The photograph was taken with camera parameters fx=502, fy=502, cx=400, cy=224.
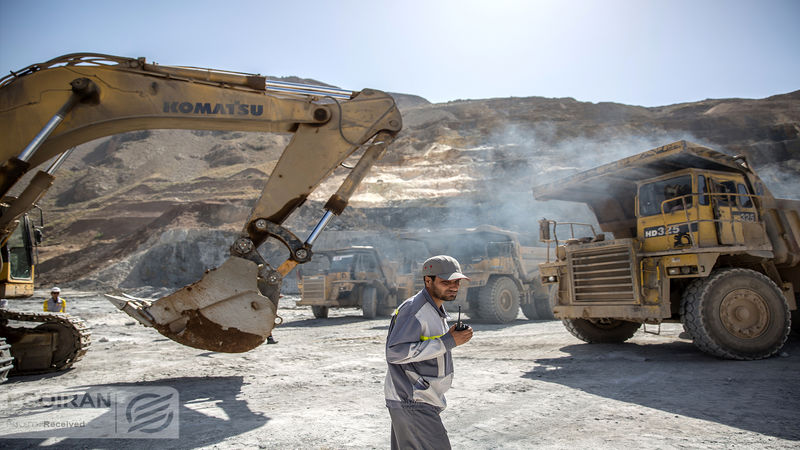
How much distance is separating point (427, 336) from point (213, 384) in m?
4.75

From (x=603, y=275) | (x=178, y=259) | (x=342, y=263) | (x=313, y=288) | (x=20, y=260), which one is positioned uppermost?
(x=178, y=259)

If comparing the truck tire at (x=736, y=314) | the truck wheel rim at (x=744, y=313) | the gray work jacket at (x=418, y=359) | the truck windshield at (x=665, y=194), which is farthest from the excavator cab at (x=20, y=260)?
the truck wheel rim at (x=744, y=313)

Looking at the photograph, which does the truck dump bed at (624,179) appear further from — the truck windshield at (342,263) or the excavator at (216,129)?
the truck windshield at (342,263)

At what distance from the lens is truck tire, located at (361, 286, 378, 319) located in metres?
15.5

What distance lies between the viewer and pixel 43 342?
727cm

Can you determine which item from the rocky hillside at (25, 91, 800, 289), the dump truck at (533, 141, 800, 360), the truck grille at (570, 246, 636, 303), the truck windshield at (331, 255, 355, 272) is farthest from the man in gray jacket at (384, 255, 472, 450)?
the rocky hillside at (25, 91, 800, 289)

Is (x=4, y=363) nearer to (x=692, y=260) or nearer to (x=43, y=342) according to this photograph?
(x=43, y=342)

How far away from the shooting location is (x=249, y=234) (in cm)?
471

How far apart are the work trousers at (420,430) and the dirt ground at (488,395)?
4.93ft

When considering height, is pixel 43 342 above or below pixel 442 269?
below

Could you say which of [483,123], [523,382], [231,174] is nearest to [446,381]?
[523,382]

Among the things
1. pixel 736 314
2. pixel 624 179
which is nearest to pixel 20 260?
pixel 624 179

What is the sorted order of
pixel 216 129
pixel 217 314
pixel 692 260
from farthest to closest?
1. pixel 692 260
2. pixel 216 129
3. pixel 217 314

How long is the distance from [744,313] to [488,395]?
4093 mm
